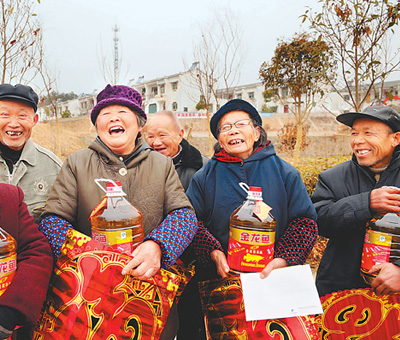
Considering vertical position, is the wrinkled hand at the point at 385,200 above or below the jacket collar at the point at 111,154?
below

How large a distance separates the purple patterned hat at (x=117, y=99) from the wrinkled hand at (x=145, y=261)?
906 mm

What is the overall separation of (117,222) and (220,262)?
70 cm

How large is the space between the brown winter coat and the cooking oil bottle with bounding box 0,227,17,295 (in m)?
0.26

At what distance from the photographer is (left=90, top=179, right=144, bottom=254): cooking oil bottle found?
1605 millimetres

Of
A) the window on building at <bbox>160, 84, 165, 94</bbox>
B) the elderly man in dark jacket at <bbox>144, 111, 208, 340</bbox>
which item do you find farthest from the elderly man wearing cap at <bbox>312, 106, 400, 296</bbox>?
the window on building at <bbox>160, 84, 165, 94</bbox>

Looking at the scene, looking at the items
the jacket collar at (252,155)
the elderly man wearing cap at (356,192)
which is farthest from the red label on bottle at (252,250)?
the elderly man wearing cap at (356,192)

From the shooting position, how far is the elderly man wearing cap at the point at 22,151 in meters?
2.19

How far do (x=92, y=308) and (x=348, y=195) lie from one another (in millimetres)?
1942

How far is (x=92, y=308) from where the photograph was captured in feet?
5.02

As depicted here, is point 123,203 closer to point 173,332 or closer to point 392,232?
point 173,332

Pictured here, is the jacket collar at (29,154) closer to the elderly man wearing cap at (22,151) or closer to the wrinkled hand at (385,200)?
the elderly man wearing cap at (22,151)

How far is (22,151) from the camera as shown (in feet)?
7.64

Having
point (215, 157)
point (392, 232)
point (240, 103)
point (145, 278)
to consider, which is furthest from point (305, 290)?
point (240, 103)

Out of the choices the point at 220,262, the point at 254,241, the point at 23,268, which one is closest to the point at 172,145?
the point at 220,262
